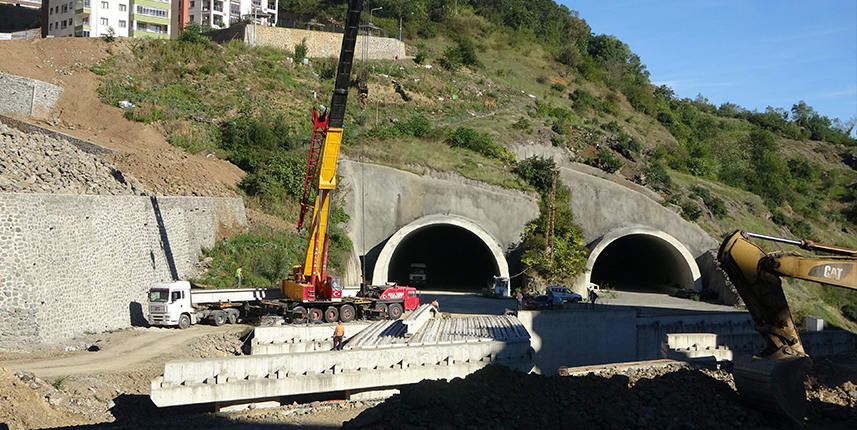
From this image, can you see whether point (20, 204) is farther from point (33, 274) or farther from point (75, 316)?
point (75, 316)

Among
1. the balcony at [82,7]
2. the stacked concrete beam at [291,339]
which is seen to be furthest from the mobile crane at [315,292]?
the balcony at [82,7]

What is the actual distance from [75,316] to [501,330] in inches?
524

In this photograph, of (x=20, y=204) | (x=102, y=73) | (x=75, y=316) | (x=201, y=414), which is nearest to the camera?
(x=201, y=414)

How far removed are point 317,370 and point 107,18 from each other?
6359cm

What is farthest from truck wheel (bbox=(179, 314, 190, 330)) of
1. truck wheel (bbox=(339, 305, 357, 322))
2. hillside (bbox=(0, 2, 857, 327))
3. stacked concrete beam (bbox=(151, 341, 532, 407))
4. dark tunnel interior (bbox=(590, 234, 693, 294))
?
dark tunnel interior (bbox=(590, 234, 693, 294))

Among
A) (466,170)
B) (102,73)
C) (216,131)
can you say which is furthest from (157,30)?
(466,170)

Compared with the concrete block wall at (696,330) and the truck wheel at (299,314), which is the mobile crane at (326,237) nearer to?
the truck wheel at (299,314)

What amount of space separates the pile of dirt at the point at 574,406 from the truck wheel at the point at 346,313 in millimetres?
11281

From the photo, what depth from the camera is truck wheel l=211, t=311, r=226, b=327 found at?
27281mm

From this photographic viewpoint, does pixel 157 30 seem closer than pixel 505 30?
Yes

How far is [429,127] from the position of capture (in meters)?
53.4

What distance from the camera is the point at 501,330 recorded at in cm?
2538

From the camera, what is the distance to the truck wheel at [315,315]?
27.6 meters

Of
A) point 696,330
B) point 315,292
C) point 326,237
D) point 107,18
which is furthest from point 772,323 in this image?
point 107,18
